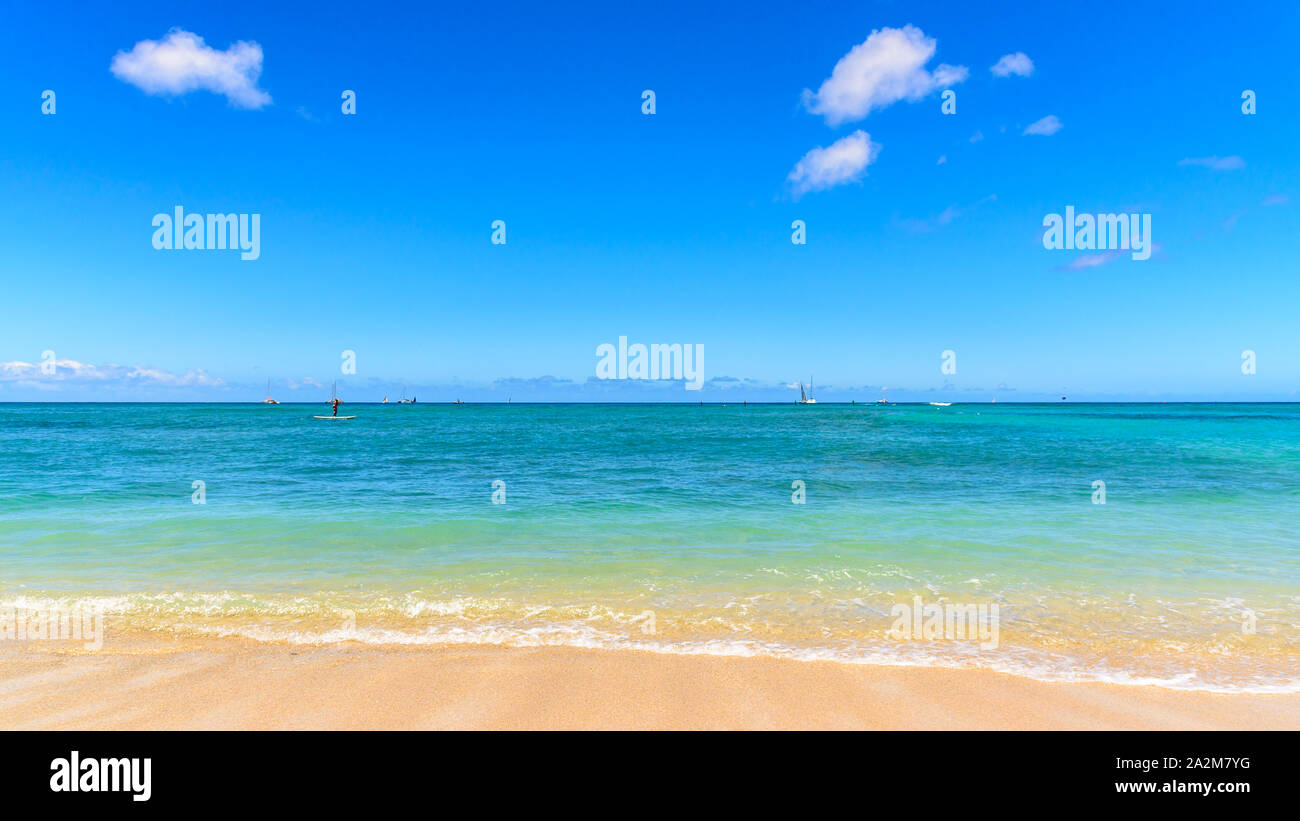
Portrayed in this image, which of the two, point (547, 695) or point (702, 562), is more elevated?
point (547, 695)

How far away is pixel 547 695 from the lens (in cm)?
514

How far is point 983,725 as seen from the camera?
4699mm

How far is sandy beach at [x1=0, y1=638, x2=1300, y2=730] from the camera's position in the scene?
15.5 ft

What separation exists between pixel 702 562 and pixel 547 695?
5.71 m

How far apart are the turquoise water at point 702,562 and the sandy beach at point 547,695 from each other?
56cm

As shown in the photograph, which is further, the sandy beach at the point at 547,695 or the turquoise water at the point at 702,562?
the turquoise water at the point at 702,562

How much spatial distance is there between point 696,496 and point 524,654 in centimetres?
1251

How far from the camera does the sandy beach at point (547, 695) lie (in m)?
4.71

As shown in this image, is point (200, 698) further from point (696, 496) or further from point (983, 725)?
point (696, 496)

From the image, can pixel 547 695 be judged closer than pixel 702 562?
Yes

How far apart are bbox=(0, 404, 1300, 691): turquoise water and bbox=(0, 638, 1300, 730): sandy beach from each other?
21.9 inches
